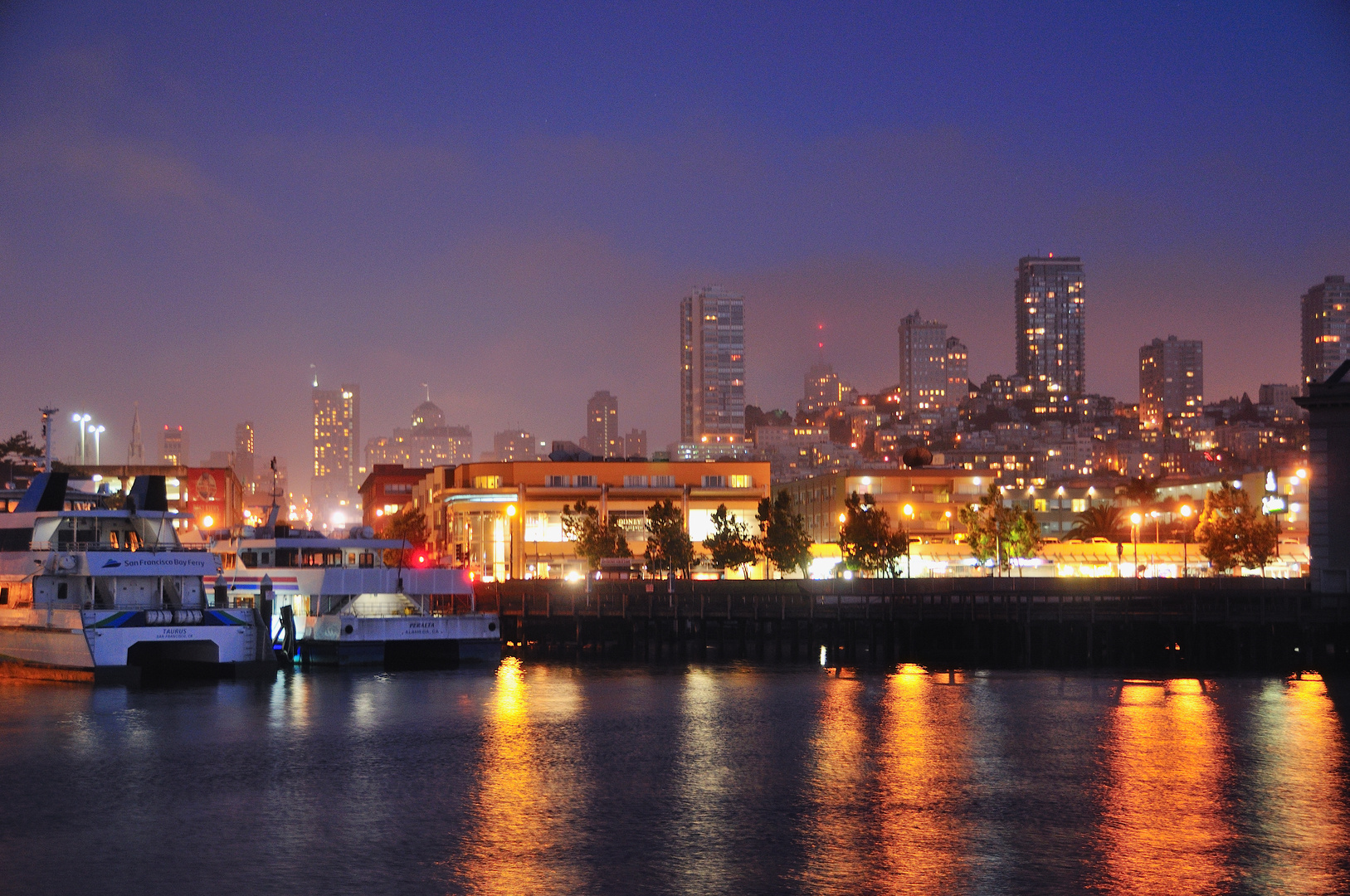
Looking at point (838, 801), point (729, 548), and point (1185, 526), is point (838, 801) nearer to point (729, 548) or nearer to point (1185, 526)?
point (729, 548)

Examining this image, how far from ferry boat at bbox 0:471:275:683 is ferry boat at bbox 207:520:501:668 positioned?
4124mm

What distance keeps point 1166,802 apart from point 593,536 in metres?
90.2

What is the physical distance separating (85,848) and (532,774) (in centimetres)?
1288

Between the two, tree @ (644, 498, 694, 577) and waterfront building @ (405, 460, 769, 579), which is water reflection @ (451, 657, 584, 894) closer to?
tree @ (644, 498, 694, 577)

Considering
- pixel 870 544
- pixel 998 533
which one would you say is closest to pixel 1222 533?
pixel 998 533

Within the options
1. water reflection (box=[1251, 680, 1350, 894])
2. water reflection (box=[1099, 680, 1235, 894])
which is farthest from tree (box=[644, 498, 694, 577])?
water reflection (box=[1251, 680, 1350, 894])

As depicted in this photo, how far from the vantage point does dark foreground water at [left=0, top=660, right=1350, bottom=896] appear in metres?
28.7

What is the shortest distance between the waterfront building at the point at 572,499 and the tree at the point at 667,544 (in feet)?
54.2

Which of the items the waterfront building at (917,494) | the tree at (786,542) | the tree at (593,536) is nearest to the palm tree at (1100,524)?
the waterfront building at (917,494)

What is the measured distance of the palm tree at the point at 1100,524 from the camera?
15175cm

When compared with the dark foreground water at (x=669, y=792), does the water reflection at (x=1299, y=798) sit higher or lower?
lower

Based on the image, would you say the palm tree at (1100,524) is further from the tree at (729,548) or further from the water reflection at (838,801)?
the water reflection at (838,801)

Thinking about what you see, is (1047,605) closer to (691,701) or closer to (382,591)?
(691,701)

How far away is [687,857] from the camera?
29984mm
